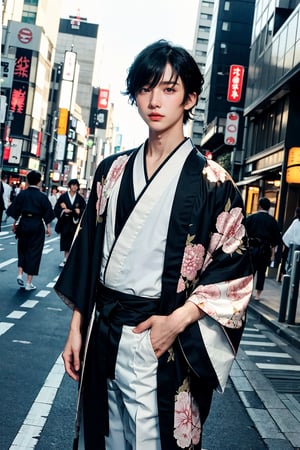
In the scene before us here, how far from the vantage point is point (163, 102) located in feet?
6.72

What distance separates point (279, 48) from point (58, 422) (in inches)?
717

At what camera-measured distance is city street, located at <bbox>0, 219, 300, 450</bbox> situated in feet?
12.0

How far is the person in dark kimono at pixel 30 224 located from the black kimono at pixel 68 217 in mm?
2951

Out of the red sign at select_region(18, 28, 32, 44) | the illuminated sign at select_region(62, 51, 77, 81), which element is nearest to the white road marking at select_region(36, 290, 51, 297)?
the red sign at select_region(18, 28, 32, 44)

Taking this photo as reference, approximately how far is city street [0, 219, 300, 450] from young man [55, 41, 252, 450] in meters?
1.63

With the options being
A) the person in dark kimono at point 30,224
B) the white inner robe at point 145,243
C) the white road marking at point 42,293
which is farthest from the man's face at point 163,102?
the person in dark kimono at point 30,224

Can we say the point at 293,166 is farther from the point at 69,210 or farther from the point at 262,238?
the point at 69,210

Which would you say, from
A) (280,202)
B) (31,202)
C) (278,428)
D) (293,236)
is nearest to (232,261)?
(278,428)

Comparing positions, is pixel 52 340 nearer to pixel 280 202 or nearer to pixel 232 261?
pixel 232 261

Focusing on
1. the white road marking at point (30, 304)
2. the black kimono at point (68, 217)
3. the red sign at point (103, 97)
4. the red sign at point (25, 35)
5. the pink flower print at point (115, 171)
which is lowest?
the white road marking at point (30, 304)

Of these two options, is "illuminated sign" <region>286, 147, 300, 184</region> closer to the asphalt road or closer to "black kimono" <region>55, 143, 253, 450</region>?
the asphalt road

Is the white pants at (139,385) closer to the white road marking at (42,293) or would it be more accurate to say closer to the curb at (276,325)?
the curb at (276,325)

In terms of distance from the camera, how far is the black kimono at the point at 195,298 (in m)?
1.90

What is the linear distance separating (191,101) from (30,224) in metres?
7.51
